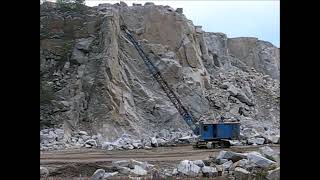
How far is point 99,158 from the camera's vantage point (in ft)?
90.1

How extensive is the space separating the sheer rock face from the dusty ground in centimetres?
642

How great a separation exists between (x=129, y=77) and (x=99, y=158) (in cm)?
1835

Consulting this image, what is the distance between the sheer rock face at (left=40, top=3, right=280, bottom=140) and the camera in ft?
131

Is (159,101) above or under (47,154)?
above

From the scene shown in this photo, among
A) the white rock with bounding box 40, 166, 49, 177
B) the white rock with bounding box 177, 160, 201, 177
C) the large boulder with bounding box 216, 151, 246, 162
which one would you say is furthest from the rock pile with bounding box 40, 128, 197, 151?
the white rock with bounding box 177, 160, 201, 177

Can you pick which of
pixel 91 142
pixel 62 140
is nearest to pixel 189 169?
pixel 91 142

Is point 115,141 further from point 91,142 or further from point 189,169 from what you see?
point 189,169

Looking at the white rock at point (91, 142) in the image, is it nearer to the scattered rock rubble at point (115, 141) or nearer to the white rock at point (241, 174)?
the scattered rock rubble at point (115, 141)

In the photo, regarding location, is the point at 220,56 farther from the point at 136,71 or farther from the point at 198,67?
the point at 136,71

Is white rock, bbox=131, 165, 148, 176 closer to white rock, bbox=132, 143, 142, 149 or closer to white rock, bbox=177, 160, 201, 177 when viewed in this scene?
white rock, bbox=177, 160, 201, 177
